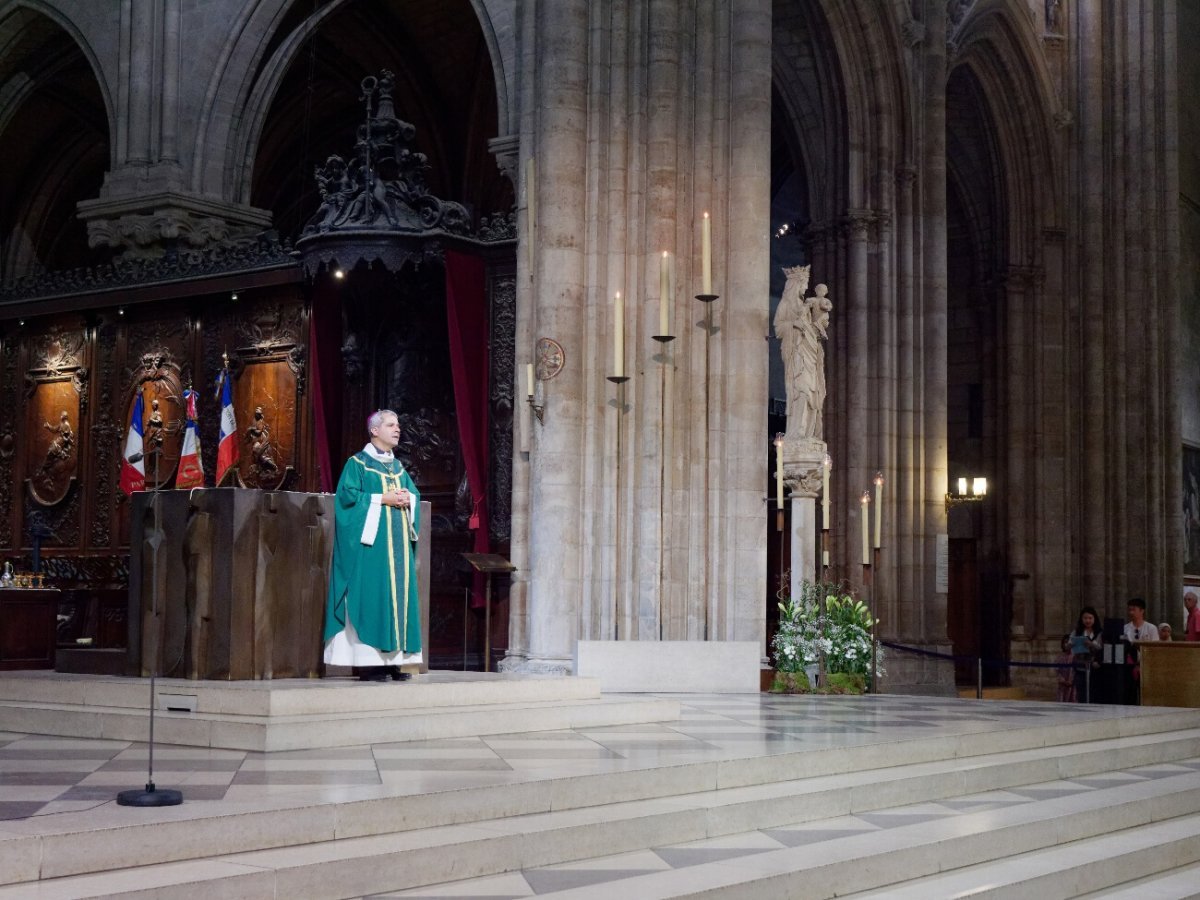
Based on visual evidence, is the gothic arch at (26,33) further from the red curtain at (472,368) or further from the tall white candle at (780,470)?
the tall white candle at (780,470)

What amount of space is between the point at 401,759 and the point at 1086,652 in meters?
11.1

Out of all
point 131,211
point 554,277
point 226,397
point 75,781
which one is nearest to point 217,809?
point 75,781

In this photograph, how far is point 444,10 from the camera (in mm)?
23984

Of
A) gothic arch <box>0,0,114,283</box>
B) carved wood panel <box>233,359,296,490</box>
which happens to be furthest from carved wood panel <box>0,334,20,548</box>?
gothic arch <box>0,0,114,283</box>

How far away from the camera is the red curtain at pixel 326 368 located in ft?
52.7

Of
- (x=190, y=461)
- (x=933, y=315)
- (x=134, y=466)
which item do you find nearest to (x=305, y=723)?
(x=134, y=466)

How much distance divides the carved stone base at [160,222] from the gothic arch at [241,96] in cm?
25

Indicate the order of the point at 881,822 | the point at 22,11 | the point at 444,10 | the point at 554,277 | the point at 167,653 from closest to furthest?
1. the point at 881,822
2. the point at 167,653
3. the point at 554,277
4. the point at 22,11
5. the point at 444,10

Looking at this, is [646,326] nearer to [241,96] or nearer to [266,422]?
[266,422]

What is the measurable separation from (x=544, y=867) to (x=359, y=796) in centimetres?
77

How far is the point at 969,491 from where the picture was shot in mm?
25031

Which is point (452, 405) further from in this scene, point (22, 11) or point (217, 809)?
point (217, 809)

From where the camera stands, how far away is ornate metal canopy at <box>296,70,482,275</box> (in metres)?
15.0

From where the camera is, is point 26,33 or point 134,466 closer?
point 134,466
